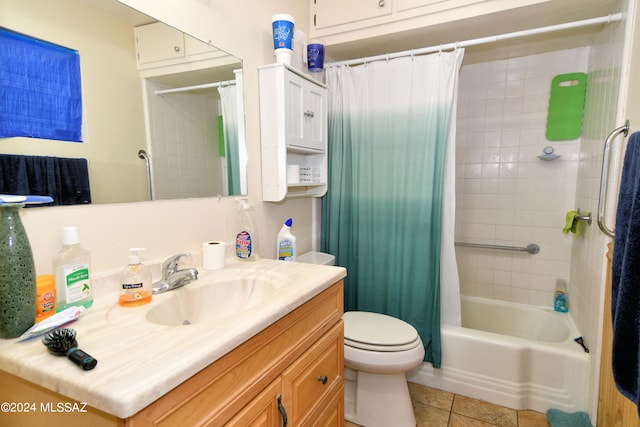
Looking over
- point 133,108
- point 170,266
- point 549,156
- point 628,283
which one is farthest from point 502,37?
point 170,266

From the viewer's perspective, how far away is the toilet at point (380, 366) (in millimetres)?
1486

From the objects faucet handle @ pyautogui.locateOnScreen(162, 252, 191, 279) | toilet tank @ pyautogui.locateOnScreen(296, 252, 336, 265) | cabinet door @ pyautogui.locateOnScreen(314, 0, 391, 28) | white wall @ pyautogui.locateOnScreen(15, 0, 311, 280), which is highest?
cabinet door @ pyautogui.locateOnScreen(314, 0, 391, 28)

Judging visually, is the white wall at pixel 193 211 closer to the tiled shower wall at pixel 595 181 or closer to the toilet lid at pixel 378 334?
the toilet lid at pixel 378 334

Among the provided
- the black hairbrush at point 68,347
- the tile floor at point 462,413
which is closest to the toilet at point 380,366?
the tile floor at point 462,413

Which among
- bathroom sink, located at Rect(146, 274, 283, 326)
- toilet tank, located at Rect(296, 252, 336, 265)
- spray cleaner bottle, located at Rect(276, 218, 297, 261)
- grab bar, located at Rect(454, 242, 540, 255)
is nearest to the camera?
bathroom sink, located at Rect(146, 274, 283, 326)

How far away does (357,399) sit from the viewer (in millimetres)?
1652

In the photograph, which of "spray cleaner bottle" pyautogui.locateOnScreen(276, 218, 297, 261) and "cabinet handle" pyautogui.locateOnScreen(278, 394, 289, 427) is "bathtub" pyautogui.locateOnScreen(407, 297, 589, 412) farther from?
"cabinet handle" pyautogui.locateOnScreen(278, 394, 289, 427)

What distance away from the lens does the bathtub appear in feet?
5.40

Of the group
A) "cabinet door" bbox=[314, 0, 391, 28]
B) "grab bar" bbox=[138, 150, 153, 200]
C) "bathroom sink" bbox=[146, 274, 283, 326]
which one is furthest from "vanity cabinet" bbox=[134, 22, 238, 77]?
"cabinet door" bbox=[314, 0, 391, 28]

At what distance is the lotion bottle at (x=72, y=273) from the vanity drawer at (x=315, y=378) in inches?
21.7

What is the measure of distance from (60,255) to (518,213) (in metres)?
2.61

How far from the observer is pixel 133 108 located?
101 cm

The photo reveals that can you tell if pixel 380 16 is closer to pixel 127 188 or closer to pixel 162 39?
pixel 162 39

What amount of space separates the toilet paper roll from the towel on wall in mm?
403
